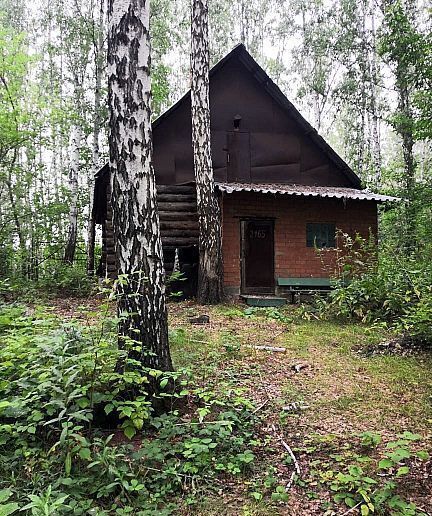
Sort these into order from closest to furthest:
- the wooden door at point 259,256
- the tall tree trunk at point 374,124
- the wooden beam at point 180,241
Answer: the wooden beam at point 180,241 → the wooden door at point 259,256 → the tall tree trunk at point 374,124

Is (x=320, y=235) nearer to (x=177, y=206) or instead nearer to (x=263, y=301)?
(x=263, y=301)

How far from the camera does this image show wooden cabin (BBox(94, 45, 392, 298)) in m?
11.6

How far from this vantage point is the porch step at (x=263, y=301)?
11070 millimetres

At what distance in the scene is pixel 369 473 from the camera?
311 centimetres

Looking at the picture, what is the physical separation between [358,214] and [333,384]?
9.08 metres

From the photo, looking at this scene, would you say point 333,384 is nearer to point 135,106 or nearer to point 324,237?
point 135,106

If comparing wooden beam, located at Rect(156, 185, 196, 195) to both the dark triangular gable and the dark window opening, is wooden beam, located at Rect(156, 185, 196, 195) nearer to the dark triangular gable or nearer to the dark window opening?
the dark triangular gable

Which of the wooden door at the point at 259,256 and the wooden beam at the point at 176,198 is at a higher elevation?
the wooden beam at the point at 176,198

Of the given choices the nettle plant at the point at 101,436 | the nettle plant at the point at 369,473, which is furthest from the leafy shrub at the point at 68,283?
the nettle plant at the point at 369,473

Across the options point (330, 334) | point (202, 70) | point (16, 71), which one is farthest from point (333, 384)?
point (16, 71)

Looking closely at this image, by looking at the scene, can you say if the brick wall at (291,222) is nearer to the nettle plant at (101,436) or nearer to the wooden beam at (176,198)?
the wooden beam at (176,198)

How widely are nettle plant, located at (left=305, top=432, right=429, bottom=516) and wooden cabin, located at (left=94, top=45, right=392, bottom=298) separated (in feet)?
26.6

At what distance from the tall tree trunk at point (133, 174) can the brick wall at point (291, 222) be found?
307 inches

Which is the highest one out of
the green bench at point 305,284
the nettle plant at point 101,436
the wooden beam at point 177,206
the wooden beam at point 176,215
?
the wooden beam at point 177,206
